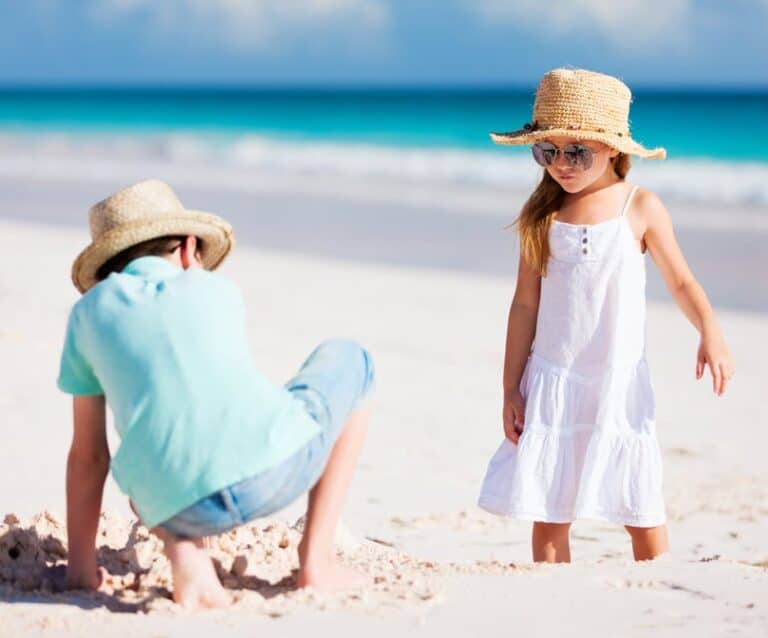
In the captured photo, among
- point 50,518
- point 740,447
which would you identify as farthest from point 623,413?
point 740,447

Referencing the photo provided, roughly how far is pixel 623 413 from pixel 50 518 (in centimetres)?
171

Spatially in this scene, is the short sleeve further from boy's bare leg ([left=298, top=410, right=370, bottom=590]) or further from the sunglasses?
the sunglasses

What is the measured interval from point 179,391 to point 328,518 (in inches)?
21.7

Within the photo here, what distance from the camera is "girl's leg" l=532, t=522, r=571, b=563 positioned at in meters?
3.58

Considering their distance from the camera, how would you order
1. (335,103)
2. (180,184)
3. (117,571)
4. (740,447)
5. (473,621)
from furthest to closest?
(335,103), (180,184), (740,447), (117,571), (473,621)

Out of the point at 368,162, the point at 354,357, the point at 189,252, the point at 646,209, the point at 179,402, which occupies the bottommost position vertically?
the point at 179,402

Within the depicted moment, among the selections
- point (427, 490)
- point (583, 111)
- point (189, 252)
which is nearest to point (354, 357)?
point (189, 252)

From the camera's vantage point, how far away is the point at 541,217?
3559 mm

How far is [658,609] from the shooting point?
281 centimetres

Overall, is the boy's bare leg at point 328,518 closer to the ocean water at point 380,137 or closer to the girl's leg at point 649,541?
the girl's leg at point 649,541

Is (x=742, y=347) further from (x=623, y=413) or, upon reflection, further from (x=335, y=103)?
(x=335, y=103)

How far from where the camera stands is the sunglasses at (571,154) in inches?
135

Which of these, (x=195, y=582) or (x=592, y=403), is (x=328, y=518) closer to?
(x=195, y=582)

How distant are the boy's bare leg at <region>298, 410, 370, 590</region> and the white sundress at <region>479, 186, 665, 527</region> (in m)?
0.73
